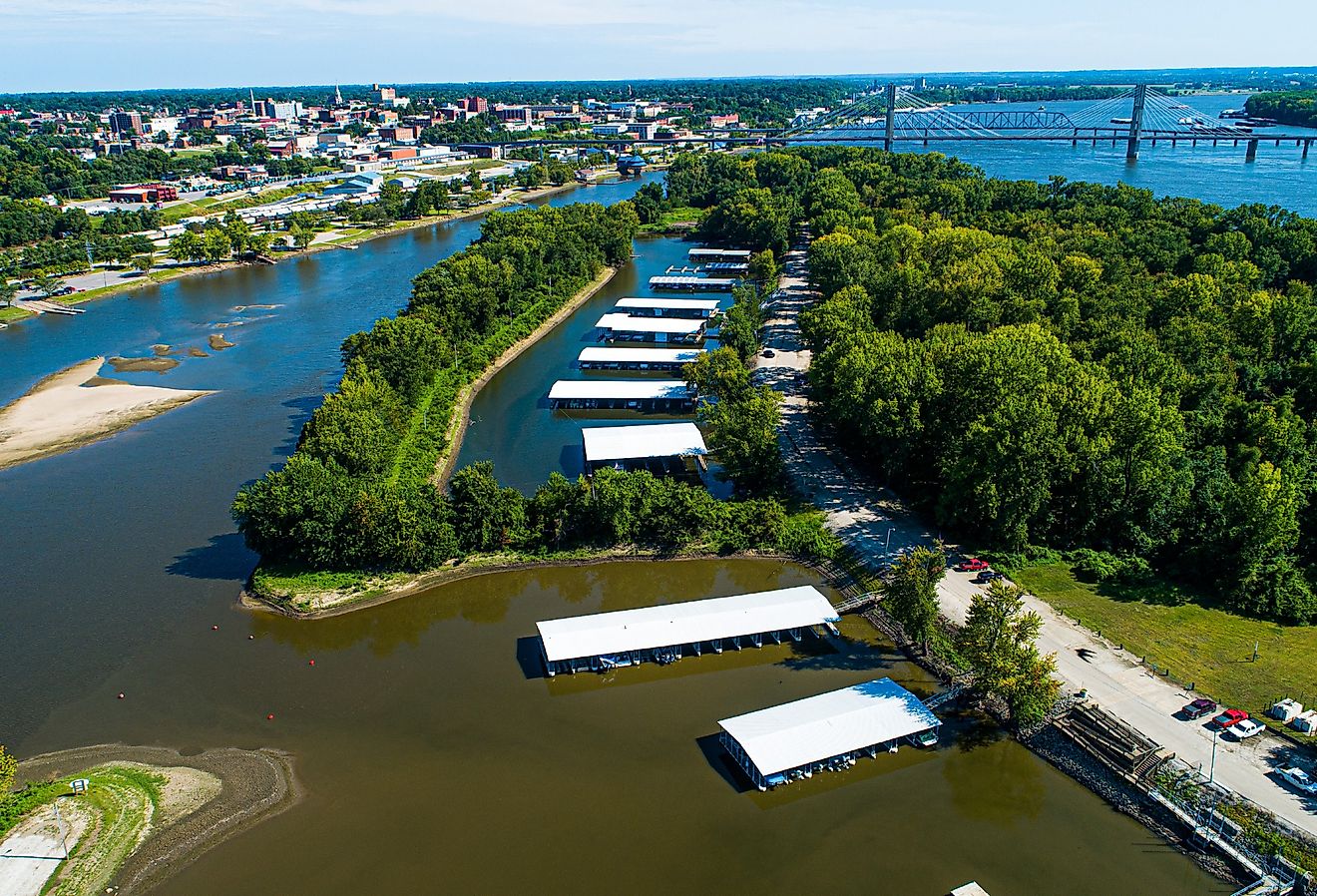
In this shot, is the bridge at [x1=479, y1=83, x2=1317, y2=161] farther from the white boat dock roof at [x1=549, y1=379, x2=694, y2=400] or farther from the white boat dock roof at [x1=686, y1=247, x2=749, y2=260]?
the white boat dock roof at [x1=549, y1=379, x2=694, y2=400]

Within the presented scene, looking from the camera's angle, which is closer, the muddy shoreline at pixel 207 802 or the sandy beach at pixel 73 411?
the muddy shoreline at pixel 207 802

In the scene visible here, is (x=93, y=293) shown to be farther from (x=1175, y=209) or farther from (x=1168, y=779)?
(x=1175, y=209)

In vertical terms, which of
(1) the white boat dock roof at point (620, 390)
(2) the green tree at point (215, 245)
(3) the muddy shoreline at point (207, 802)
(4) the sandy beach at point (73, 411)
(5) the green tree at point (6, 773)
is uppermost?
(2) the green tree at point (215, 245)

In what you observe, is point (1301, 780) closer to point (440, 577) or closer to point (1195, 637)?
point (1195, 637)

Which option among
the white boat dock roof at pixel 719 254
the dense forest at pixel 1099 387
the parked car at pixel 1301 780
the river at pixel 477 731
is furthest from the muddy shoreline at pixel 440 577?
the white boat dock roof at pixel 719 254

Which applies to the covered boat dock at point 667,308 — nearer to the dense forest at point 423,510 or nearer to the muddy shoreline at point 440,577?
the dense forest at point 423,510

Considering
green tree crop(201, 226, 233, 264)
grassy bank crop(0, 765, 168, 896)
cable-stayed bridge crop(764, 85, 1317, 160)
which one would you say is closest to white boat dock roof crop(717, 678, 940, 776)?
grassy bank crop(0, 765, 168, 896)

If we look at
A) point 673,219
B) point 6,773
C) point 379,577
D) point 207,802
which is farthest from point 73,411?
point 673,219
